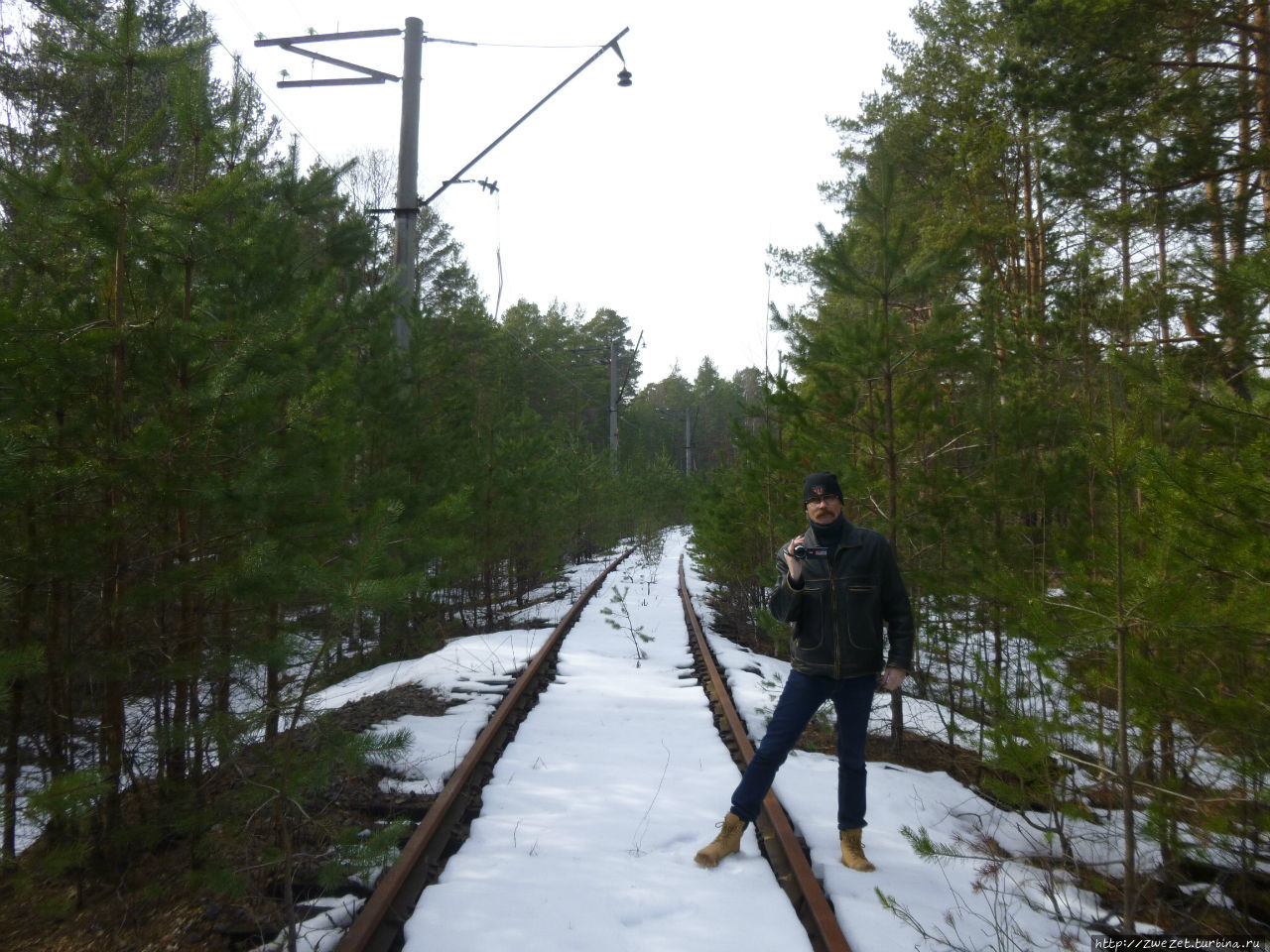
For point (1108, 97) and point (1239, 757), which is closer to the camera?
point (1239, 757)

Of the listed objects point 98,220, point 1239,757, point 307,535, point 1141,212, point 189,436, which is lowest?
point 1239,757

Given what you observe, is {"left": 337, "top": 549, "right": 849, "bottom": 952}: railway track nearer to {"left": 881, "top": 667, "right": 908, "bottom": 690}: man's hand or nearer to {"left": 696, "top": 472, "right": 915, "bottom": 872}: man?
{"left": 696, "top": 472, "right": 915, "bottom": 872}: man

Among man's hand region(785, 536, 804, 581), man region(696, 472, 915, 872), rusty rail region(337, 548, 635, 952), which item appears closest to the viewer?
rusty rail region(337, 548, 635, 952)

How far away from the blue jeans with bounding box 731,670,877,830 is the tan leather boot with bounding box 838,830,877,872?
3.2 inches

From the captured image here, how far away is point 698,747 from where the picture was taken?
5695 millimetres

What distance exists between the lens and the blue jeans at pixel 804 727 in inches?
157

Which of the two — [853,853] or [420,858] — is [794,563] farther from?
[420,858]

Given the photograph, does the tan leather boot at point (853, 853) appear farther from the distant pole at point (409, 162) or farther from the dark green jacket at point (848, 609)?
the distant pole at point (409, 162)

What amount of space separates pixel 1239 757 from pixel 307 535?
451 centimetres

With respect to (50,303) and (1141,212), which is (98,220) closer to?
(50,303)

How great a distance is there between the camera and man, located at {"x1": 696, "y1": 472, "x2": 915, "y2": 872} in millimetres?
3963

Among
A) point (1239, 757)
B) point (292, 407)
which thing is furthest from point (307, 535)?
point (1239, 757)

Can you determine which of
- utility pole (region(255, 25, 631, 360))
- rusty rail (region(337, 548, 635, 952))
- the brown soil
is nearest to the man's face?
rusty rail (region(337, 548, 635, 952))

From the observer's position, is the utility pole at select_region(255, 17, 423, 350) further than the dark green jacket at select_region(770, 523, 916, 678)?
Yes
